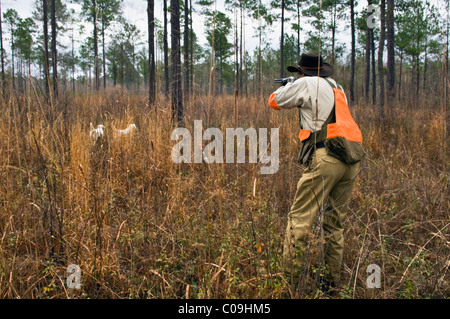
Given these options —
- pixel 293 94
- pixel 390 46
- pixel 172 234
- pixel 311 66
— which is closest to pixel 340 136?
pixel 293 94

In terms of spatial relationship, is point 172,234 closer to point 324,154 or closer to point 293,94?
point 324,154

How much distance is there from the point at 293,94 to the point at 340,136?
1.50 feet

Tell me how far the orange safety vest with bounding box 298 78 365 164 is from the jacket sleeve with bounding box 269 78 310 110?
0.22 m

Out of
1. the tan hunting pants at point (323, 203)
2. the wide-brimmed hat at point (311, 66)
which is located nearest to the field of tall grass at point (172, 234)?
the tan hunting pants at point (323, 203)

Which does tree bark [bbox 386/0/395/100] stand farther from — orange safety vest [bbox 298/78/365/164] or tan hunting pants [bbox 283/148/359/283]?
tan hunting pants [bbox 283/148/359/283]

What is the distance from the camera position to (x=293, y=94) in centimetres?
219

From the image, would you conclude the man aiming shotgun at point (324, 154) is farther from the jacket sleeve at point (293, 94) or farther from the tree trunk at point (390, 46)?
the tree trunk at point (390, 46)

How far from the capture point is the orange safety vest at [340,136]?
2.06m

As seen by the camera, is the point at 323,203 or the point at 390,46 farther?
the point at 390,46

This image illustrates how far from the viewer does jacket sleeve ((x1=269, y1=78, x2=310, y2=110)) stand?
2.17 m

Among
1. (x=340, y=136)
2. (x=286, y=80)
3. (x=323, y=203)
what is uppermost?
(x=286, y=80)

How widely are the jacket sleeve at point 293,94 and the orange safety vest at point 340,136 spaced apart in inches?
8.6
